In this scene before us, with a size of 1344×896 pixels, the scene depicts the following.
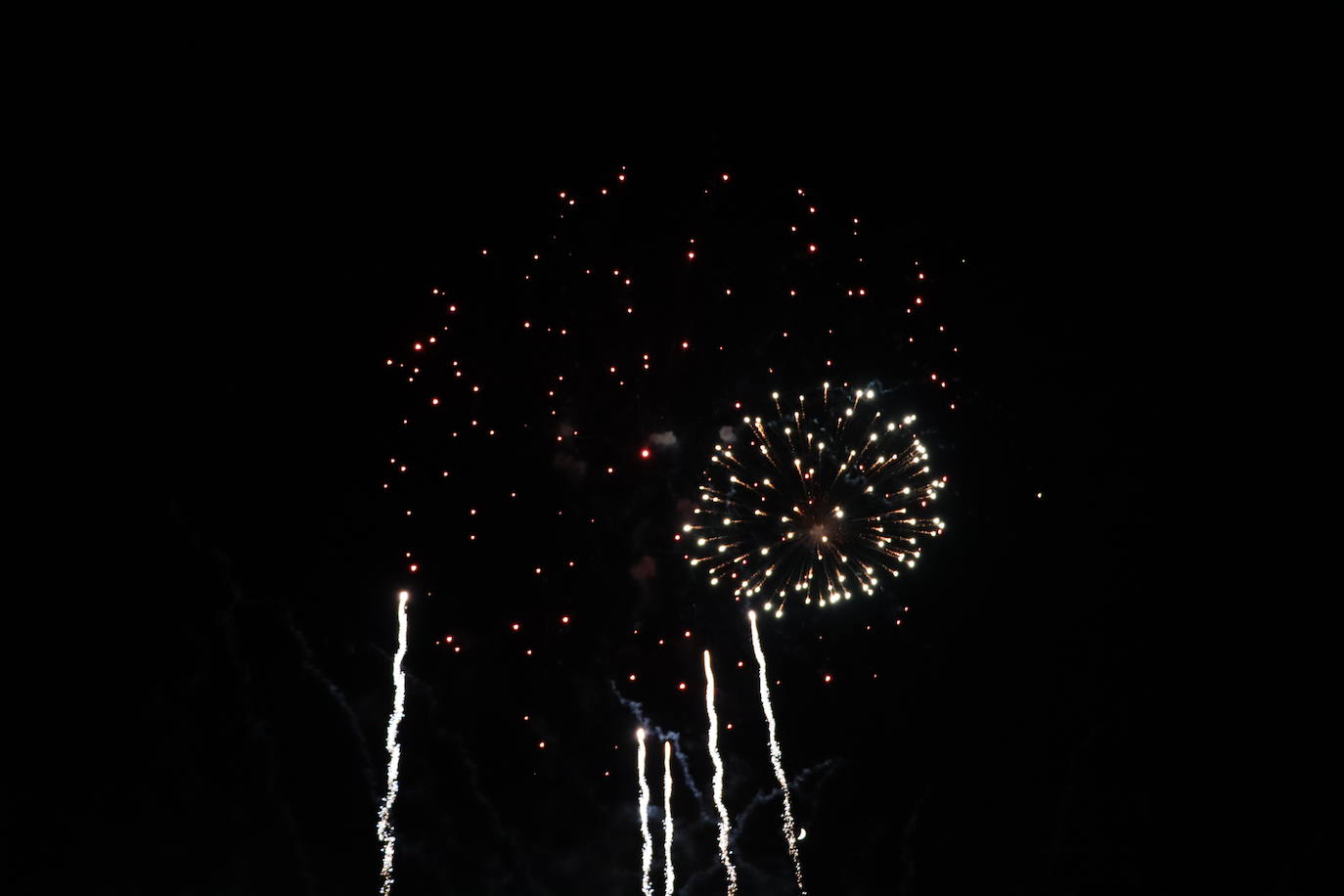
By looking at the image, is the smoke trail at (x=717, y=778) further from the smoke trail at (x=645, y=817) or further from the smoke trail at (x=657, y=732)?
the smoke trail at (x=645, y=817)

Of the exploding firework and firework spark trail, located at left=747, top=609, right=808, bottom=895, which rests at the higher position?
the exploding firework

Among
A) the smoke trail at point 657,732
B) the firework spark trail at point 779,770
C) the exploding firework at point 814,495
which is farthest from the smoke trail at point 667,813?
the exploding firework at point 814,495

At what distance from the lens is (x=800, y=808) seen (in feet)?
28.2

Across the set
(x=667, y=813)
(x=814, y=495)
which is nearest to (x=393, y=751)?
(x=667, y=813)

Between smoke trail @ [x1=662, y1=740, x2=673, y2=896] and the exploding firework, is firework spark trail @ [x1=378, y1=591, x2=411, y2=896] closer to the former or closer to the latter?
smoke trail @ [x1=662, y1=740, x2=673, y2=896]

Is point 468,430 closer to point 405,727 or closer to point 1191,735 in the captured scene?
point 405,727

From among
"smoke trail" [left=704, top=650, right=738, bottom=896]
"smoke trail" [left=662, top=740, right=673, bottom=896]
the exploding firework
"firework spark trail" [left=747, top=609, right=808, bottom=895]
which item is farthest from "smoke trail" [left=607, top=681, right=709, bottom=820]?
the exploding firework

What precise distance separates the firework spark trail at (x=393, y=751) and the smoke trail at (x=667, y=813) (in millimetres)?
2570

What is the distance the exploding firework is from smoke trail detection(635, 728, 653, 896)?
90.7 inches

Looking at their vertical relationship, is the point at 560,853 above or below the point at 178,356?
below

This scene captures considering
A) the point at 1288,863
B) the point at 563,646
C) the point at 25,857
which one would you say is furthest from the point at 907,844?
the point at 25,857

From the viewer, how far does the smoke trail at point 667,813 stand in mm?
7953

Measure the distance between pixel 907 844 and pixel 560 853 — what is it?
3.75m

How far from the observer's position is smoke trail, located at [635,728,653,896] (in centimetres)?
793
